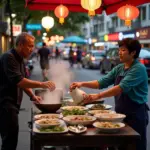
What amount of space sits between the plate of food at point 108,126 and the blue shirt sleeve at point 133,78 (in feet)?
1.60

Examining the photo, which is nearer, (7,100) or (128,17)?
(7,100)

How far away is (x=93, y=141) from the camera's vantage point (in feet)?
10.8

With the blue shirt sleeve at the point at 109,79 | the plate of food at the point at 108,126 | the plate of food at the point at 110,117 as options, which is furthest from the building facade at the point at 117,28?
the plate of food at the point at 108,126

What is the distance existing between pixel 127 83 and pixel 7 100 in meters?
1.54

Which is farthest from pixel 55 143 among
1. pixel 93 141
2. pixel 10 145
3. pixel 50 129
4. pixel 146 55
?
pixel 146 55

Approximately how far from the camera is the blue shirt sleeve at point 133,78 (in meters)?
3.85

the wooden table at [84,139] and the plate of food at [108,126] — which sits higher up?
the plate of food at [108,126]

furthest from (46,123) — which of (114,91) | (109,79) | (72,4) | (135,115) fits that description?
(72,4)

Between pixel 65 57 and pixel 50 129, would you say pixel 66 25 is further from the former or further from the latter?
pixel 50 129

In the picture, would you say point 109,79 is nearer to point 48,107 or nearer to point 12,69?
point 48,107

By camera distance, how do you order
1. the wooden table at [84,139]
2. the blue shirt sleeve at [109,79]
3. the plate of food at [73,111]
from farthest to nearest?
the blue shirt sleeve at [109,79] < the plate of food at [73,111] < the wooden table at [84,139]

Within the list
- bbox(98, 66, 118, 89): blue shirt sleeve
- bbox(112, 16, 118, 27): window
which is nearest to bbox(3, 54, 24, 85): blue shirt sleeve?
bbox(98, 66, 118, 89): blue shirt sleeve

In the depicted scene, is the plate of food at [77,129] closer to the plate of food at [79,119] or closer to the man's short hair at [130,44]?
the plate of food at [79,119]

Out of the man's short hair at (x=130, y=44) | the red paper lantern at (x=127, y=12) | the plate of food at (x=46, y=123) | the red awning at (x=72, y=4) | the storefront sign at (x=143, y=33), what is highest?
the storefront sign at (x=143, y=33)
